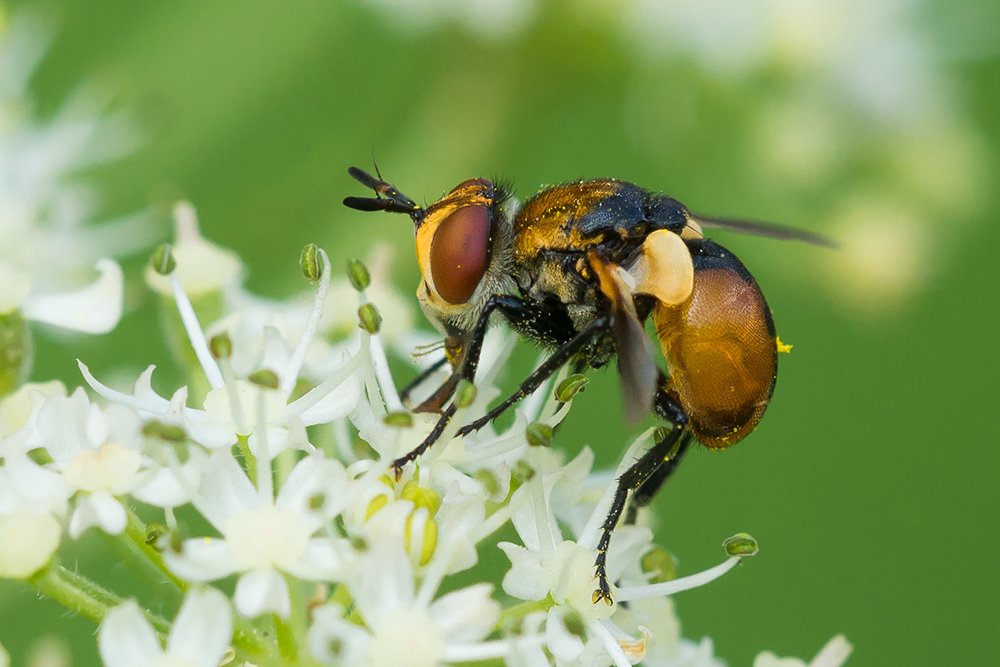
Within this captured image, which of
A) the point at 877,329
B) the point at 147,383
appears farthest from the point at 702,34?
the point at 147,383

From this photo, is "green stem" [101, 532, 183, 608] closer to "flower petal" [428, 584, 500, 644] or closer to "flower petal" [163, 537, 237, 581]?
"flower petal" [163, 537, 237, 581]

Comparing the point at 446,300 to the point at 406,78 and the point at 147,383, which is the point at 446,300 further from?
the point at 406,78

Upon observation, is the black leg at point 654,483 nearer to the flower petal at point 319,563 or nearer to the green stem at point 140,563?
the flower petal at point 319,563

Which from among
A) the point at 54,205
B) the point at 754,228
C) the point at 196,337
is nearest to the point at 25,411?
the point at 196,337

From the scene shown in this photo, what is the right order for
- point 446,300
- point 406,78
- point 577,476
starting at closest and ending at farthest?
point 577,476, point 446,300, point 406,78

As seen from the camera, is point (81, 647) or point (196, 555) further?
point (81, 647)

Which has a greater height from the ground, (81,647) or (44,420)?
(44,420)

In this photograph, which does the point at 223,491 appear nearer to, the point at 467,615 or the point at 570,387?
the point at 467,615
